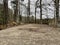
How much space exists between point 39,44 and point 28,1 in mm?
11819

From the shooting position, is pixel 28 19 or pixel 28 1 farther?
pixel 28 1

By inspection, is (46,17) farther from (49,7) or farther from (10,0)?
(10,0)

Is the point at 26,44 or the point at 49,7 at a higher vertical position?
the point at 49,7

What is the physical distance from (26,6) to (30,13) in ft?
3.01

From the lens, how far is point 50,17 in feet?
46.5

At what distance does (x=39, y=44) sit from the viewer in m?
2.82

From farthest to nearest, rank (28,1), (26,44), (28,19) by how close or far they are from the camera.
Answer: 1. (28,1)
2. (28,19)
3. (26,44)

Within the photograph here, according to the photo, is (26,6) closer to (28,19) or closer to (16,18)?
(28,19)

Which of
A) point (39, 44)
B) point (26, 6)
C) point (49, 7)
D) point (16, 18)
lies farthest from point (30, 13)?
point (39, 44)

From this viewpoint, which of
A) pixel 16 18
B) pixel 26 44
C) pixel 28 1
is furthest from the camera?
pixel 28 1

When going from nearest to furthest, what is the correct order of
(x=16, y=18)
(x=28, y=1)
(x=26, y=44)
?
(x=26, y=44)
(x=16, y=18)
(x=28, y=1)

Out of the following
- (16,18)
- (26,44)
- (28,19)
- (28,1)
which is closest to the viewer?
(26,44)

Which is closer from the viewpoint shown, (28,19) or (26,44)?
(26,44)

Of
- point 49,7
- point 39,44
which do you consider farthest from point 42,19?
point 39,44
